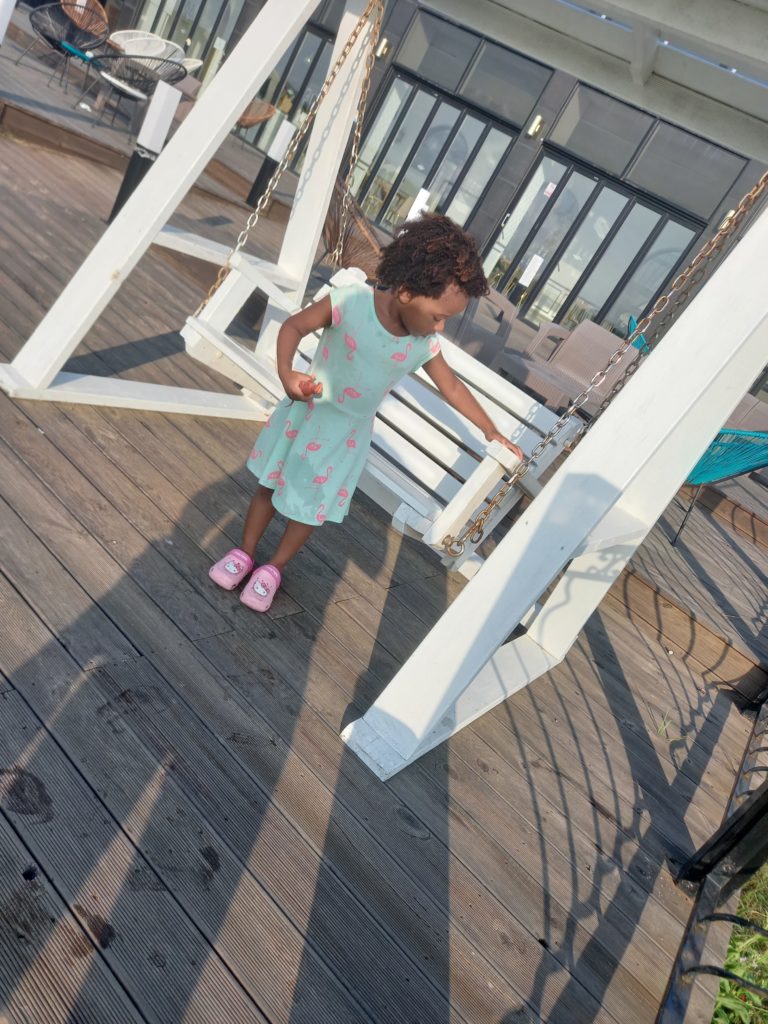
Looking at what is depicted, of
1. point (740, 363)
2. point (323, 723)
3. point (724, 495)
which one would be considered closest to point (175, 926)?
point (323, 723)

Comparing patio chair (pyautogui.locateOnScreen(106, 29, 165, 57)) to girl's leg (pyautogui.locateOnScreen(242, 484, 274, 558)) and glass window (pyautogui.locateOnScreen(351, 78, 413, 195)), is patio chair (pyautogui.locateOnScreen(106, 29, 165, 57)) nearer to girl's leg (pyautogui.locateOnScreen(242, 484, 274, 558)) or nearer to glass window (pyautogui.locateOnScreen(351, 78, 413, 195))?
glass window (pyautogui.locateOnScreen(351, 78, 413, 195))

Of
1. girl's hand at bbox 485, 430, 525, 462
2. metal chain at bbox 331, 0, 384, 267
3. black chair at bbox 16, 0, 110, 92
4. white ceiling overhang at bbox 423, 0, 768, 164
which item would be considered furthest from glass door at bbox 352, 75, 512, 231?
girl's hand at bbox 485, 430, 525, 462

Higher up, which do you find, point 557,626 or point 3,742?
point 557,626

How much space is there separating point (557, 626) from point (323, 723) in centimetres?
124

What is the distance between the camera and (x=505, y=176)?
11.6 metres

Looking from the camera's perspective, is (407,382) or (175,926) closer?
(175,926)

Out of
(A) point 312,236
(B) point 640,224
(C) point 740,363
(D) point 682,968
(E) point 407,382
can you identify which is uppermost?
(B) point 640,224

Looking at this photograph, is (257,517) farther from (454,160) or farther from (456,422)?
(454,160)

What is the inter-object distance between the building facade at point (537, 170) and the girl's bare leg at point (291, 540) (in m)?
8.98

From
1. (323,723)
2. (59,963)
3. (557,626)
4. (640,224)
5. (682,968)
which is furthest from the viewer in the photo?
(640,224)

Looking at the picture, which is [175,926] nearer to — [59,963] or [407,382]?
[59,963]

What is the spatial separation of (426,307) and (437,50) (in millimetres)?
11992

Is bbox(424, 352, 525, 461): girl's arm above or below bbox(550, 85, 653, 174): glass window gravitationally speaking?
below

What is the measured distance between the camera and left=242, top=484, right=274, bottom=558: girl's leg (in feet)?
8.74
